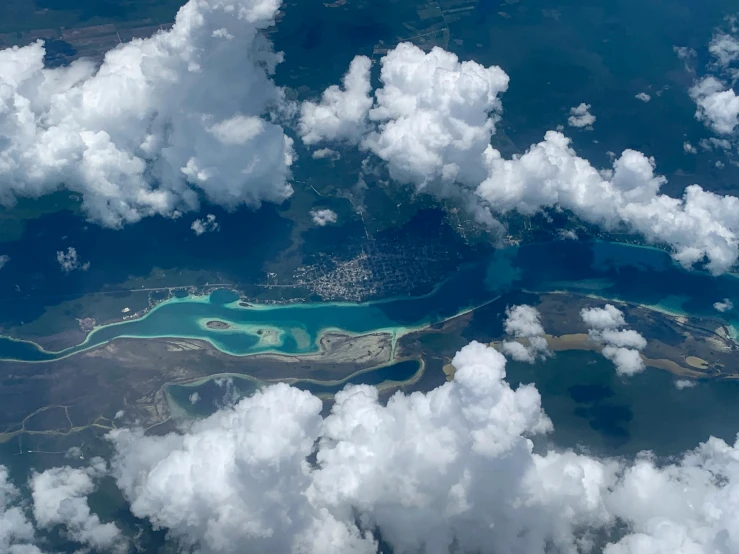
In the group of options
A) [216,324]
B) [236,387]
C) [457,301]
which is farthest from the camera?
[457,301]

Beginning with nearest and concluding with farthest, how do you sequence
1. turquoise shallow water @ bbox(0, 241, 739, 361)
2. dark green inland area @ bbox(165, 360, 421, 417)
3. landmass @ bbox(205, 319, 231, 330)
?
dark green inland area @ bbox(165, 360, 421, 417), turquoise shallow water @ bbox(0, 241, 739, 361), landmass @ bbox(205, 319, 231, 330)

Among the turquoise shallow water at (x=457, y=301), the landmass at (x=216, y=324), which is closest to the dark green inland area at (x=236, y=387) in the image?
the turquoise shallow water at (x=457, y=301)

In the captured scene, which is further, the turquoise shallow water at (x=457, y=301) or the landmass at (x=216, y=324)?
the landmass at (x=216, y=324)

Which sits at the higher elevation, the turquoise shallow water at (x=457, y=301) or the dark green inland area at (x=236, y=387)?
the turquoise shallow water at (x=457, y=301)

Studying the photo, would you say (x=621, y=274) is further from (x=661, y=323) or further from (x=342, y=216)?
(x=342, y=216)

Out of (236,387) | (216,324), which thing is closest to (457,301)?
(236,387)

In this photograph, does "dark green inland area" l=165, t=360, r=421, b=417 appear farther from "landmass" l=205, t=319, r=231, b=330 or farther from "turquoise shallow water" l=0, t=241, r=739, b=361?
"landmass" l=205, t=319, r=231, b=330

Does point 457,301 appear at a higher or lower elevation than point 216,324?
lower

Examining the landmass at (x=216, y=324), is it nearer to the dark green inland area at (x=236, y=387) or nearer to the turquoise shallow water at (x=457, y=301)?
the turquoise shallow water at (x=457, y=301)

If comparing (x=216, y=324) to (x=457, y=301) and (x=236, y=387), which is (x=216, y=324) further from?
(x=457, y=301)

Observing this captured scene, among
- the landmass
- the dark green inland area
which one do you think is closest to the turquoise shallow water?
the landmass
